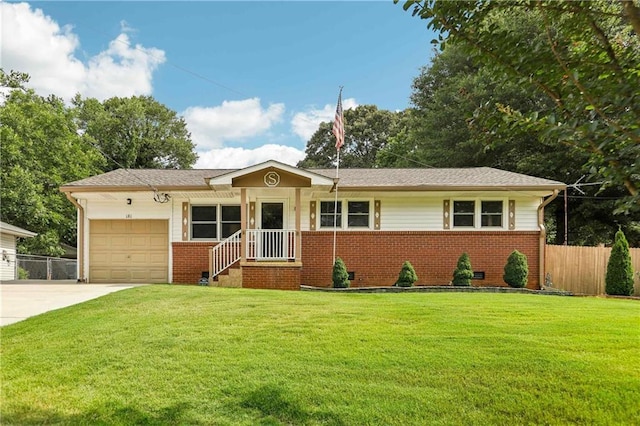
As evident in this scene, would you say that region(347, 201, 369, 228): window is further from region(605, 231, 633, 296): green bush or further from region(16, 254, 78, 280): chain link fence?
region(16, 254, 78, 280): chain link fence

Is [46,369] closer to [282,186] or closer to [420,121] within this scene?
[282,186]

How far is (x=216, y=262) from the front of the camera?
11.0m

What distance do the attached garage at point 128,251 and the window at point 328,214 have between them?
5055mm

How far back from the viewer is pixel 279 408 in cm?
293

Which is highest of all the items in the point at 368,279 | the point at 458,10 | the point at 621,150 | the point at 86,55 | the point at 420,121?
the point at 420,121

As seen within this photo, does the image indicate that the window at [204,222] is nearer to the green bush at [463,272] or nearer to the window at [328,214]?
the window at [328,214]

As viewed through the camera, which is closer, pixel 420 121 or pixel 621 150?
pixel 621 150

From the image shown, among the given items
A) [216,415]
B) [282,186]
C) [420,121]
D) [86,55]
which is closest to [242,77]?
[86,55]

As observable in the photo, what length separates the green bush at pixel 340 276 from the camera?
34.4 feet

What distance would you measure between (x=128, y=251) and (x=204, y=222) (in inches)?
105

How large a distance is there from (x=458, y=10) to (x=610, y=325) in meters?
4.99

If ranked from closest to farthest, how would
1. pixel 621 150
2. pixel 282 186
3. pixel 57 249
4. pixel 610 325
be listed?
pixel 621 150, pixel 610 325, pixel 282 186, pixel 57 249

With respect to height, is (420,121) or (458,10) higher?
(420,121)

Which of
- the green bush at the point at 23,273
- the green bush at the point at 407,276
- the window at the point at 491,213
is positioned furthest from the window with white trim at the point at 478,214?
the green bush at the point at 23,273
